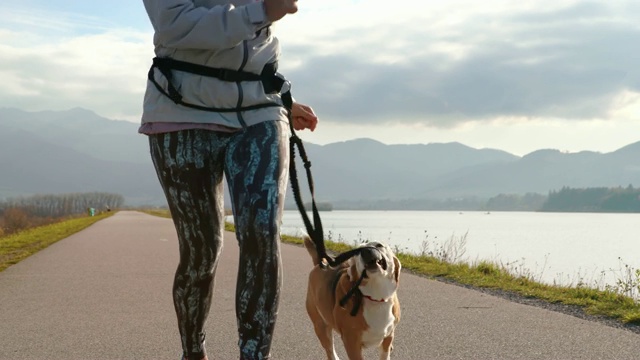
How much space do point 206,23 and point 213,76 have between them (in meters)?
0.25

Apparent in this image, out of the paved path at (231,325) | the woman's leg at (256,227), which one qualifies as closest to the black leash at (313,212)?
the woman's leg at (256,227)

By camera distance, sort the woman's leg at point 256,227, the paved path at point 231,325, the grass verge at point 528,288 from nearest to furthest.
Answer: the woman's leg at point 256,227 < the paved path at point 231,325 < the grass verge at point 528,288

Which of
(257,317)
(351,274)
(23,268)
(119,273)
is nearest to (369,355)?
(351,274)

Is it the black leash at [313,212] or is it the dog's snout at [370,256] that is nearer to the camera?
the black leash at [313,212]

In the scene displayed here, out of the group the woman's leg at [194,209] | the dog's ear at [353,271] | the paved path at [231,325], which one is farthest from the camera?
the paved path at [231,325]

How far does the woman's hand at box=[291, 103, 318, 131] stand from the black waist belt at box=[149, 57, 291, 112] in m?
0.42

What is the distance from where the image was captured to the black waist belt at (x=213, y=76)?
313 centimetres

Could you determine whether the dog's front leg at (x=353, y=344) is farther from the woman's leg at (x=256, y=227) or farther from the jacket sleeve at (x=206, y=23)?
the jacket sleeve at (x=206, y=23)

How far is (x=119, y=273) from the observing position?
11.5 metres

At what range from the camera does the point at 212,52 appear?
312 cm

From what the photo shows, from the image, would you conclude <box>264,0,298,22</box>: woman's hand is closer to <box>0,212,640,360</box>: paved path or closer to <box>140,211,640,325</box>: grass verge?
<box>0,212,640,360</box>: paved path

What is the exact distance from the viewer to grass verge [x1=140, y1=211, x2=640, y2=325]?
749 cm

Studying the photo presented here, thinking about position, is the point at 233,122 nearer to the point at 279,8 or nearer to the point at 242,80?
the point at 242,80

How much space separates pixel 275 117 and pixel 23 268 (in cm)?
1070
